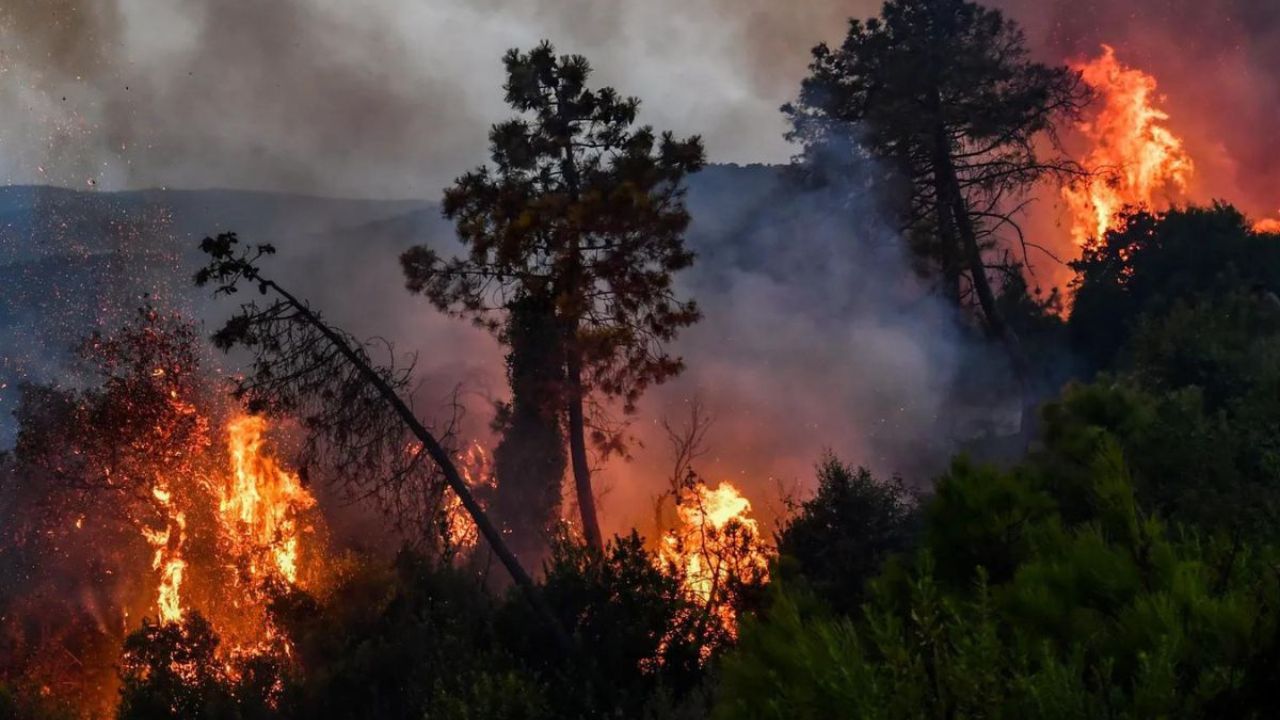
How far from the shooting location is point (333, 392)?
12.3m

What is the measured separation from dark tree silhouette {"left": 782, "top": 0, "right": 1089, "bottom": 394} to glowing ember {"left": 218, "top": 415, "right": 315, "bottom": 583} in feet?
75.0

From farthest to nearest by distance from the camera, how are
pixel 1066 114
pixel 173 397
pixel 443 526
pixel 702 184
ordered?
pixel 702 184, pixel 173 397, pixel 1066 114, pixel 443 526

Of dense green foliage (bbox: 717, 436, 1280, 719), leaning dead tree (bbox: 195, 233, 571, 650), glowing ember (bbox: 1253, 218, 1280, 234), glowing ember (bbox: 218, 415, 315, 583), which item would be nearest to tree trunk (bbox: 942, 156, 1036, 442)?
leaning dead tree (bbox: 195, 233, 571, 650)

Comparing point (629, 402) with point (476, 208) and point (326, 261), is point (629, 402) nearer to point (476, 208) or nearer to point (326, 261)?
point (476, 208)

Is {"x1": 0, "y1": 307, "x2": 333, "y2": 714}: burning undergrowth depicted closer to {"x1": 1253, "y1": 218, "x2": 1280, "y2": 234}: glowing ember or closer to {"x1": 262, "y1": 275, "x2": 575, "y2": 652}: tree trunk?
{"x1": 262, "y1": 275, "x2": 575, "y2": 652}: tree trunk

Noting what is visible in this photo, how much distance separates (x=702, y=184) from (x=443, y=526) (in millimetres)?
96639

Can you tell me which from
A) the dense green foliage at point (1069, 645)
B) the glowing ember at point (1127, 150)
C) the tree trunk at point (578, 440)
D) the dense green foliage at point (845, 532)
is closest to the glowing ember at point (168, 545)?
the tree trunk at point (578, 440)

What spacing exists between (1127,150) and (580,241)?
128 feet

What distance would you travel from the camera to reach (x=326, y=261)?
400 ft

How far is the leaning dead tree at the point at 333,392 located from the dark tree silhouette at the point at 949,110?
16.4 m

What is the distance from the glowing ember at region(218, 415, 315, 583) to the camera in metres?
30.2

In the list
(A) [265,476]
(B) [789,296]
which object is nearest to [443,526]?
(A) [265,476]

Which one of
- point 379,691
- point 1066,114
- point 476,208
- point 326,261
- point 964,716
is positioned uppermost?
point 326,261

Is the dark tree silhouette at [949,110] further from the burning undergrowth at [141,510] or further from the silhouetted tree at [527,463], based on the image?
the burning undergrowth at [141,510]
